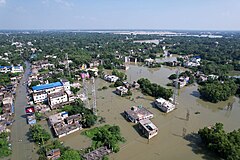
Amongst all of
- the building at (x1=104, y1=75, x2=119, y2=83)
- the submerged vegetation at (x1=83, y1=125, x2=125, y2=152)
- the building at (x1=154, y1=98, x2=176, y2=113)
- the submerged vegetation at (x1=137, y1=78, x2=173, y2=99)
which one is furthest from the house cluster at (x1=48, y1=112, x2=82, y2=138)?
the building at (x1=104, y1=75, x2=119, y2=83)

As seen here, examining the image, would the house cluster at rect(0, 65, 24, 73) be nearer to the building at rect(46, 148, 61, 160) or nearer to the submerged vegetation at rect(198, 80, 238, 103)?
the building at rect(46, 148, 61, 160)

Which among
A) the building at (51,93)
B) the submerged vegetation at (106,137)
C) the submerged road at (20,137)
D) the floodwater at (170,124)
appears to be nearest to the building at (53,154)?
the submerged road at (20,137)

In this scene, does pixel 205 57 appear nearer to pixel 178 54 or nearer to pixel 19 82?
pixel 178 54

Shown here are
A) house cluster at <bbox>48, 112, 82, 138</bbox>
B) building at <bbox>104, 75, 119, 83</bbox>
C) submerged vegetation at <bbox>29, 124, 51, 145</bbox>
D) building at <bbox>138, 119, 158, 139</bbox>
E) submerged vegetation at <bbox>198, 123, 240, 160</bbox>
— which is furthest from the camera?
building at <bbox>104, 75, 119, 83</bbox>

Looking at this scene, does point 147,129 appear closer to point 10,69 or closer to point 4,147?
point 4,147

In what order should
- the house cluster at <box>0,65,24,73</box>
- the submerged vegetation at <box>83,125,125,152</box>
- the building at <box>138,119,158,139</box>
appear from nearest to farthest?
the submerged vegetation at <box>83,125,125,152</box>, the building at <box>138,119,158,139</box>, the house cluster at <box>0,65,24,73</box>

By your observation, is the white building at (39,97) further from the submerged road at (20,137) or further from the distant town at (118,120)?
the submerged road at (20,137)
